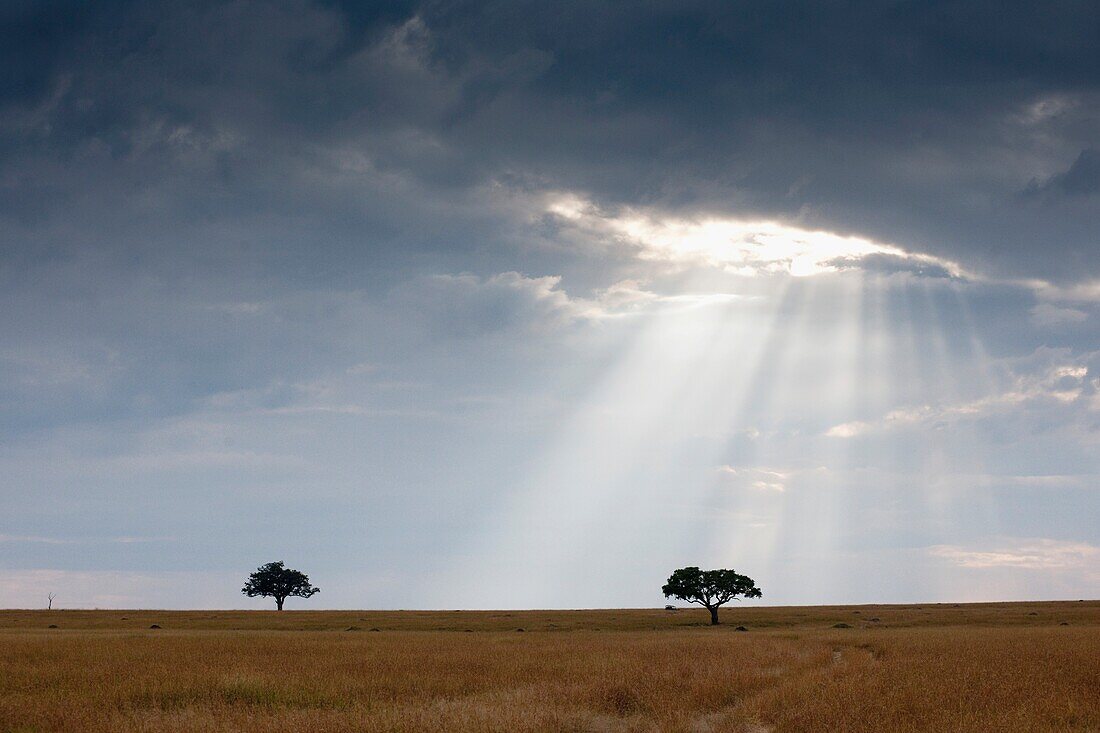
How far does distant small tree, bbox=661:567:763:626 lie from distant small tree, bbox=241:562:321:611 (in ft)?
237

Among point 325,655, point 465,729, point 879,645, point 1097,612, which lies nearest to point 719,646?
point 879,645

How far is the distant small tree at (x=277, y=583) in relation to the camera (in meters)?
126

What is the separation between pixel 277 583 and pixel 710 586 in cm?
7678

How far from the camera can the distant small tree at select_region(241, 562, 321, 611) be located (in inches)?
4980

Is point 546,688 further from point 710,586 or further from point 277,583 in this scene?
point 277,583

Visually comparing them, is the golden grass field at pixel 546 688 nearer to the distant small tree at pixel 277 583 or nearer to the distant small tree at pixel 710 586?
the distant small tree at pixel 710 586

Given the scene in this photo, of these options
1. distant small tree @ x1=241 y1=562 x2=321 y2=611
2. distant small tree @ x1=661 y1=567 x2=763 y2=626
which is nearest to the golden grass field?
distant small tree @ x1=661 y1=567 x2=763 y2=626

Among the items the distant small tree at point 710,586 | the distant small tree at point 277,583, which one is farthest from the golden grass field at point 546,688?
the distant small tree at point 277,583

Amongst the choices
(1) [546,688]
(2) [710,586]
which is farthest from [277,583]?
(1) [546,688]

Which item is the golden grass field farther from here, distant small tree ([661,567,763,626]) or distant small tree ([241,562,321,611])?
distant small tree ([241,562,321,611])

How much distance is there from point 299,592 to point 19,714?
121 meters

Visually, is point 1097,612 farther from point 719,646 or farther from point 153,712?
point 153,712

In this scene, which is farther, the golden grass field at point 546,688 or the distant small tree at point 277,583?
the distant small tree at point 277,583

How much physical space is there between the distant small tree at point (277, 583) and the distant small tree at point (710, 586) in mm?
72098
